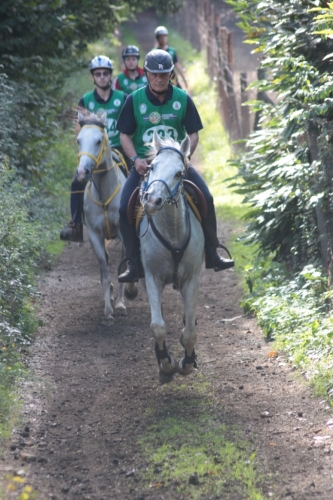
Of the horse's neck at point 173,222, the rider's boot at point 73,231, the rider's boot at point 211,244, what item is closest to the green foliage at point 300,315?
the rider's boot at point 211,244

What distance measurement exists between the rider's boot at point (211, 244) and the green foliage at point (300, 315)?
1.00 m

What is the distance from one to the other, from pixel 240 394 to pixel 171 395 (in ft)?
1.98

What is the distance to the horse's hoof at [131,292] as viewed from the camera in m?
10.1

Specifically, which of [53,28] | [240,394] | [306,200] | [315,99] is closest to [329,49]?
[315,99]

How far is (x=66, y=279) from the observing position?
1148 centimetres

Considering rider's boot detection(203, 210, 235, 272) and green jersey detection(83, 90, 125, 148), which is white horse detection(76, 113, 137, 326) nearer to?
green jersey detection(83, 90, 125, 148)

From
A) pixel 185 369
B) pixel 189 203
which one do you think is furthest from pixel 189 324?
pixel 189 203

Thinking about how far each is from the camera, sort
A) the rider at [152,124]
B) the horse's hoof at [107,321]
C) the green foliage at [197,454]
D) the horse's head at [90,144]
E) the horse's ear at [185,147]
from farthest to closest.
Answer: the horse's hoof at [107,321] → the horse's head at [90,144] → the rider at [152,124] → the horse's ear at [185,147] → the green foliage at [197,454]

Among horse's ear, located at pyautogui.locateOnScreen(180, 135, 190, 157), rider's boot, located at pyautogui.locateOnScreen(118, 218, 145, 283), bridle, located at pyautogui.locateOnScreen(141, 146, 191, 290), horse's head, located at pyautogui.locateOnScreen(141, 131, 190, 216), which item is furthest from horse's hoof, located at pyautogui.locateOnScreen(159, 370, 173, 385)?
horse's ear, located at pyautogui.locateOnScreen(180, 135, 190, 157)

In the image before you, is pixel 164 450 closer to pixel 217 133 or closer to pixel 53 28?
pixel 53 28

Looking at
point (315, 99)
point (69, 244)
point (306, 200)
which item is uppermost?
point (315, 99)

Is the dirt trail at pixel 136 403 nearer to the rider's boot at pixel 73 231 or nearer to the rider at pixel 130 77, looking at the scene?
the rider's boot at pixel 73 231

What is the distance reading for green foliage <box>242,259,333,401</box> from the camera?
7.06 metres

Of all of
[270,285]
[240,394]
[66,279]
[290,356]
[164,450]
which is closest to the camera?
[164,450]
